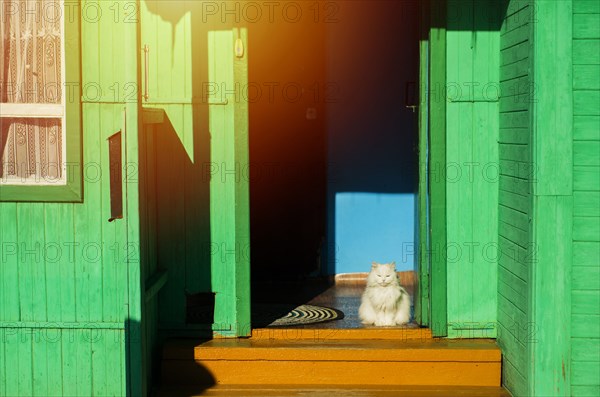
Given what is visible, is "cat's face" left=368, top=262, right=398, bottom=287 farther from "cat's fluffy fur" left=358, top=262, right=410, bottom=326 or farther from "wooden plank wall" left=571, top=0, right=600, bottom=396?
"wooden plank wall" left=571, top=0, right=600, bottom=396

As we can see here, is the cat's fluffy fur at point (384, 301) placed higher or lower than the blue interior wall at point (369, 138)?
lower

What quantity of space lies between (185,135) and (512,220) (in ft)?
7.00

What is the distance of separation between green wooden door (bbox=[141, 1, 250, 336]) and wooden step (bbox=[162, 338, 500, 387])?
0.92 feet

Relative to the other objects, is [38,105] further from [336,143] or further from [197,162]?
[336,143]

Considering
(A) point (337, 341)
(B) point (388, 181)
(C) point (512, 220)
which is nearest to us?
(C) point (512, 220)

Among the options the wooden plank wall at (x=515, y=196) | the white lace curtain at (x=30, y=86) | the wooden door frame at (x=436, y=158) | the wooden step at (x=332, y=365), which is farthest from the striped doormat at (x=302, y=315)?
the white lace curtain at (x=30, y=86)

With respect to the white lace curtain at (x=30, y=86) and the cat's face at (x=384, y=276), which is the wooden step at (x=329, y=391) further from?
the white lace curtain at (x=30, y=86)

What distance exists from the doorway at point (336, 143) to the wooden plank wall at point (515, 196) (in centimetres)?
201

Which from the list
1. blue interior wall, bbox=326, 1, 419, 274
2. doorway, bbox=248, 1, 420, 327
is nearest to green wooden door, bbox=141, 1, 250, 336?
doorway, bbox=248, 1, 420, 327

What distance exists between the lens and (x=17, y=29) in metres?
6.03

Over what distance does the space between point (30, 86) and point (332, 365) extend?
99.8 inches

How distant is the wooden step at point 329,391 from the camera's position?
6.25m

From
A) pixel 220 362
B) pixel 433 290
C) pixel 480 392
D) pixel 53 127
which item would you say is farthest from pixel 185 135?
pixel 480 392

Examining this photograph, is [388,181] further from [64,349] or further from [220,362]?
[64,349]
